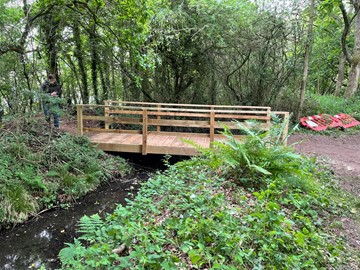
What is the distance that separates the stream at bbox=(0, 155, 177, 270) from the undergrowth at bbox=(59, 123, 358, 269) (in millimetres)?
470

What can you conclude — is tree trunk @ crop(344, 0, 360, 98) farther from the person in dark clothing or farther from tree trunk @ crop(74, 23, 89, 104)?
the person in dark clothing

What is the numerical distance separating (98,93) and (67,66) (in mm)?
1769

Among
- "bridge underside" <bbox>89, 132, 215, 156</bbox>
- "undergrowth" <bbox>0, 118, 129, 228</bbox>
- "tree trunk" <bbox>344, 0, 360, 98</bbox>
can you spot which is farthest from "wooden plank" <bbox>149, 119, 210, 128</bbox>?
"tree trunk" <bbox>344, 0, 360, 98</bbox>

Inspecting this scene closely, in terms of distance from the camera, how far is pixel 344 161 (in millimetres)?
5836

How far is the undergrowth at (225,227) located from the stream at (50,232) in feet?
1.54

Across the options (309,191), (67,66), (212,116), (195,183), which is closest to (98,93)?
(67,66)

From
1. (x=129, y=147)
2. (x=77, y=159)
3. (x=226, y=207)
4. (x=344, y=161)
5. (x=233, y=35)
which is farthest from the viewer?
(x=233, y=35)

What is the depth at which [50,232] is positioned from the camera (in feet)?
12.2

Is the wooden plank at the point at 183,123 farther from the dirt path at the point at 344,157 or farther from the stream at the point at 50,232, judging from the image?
the dirt path at the point at 344,157

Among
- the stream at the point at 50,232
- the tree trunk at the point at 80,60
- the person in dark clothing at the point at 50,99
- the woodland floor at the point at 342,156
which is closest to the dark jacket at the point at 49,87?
the person in dark clothing at the point at 50,99

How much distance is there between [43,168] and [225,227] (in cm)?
413

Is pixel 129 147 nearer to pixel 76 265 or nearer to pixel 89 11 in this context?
pixel 89 11

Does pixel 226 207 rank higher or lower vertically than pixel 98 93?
lower

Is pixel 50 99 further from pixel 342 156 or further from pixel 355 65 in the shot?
pixel 355 65
